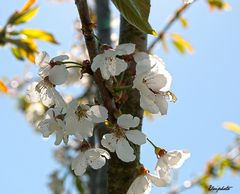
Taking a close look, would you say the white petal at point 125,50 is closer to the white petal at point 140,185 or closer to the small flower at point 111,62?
the small flower at point 111,62

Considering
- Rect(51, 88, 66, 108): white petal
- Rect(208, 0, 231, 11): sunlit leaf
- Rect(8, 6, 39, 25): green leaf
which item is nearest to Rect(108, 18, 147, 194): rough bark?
Rect(51, 88, 66, 108): white petal

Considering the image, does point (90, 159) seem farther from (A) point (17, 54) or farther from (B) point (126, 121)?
(A) point (17, 54)

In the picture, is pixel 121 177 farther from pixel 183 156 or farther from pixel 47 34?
pixel 47 34

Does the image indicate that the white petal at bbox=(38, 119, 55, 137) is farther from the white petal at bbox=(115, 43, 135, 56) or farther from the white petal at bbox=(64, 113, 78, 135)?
the white petal at bbox=(115, 43, 135, 56)

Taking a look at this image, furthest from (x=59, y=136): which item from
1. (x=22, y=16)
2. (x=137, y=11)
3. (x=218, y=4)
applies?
(x=218, y=4)

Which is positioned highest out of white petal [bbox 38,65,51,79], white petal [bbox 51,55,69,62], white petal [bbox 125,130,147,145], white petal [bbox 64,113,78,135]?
white petal [bbox 51,55,69,62]

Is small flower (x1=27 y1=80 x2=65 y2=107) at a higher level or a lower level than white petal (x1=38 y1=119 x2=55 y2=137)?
higher
